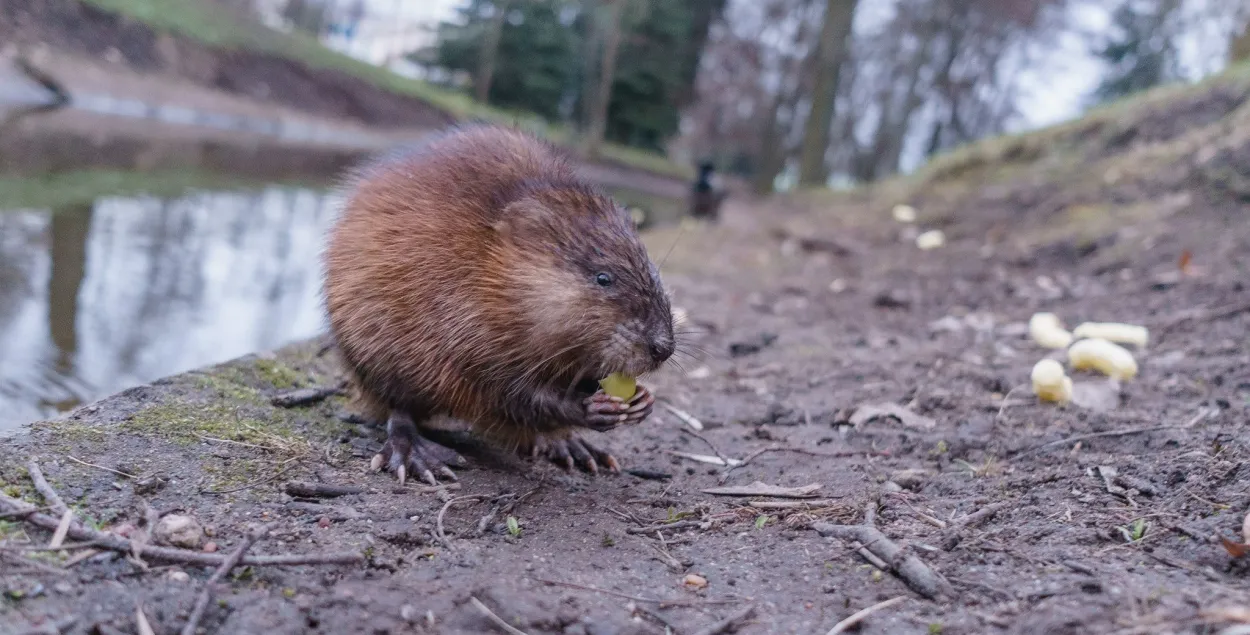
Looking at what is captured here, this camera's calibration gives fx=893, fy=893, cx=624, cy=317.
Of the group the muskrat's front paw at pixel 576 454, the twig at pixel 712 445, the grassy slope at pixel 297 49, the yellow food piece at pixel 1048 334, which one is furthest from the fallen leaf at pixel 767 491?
the grassy slope at pixel 297 49

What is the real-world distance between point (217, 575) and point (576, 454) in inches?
62.1

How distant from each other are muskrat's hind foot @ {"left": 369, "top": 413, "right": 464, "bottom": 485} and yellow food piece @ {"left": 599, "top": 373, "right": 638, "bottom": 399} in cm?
60

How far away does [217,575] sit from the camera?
2002 mm

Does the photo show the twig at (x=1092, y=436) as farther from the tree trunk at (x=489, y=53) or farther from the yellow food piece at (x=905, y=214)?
the tree trunk at (x=489, y=53)

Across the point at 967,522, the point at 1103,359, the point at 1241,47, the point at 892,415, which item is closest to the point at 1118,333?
the point at 1103,359

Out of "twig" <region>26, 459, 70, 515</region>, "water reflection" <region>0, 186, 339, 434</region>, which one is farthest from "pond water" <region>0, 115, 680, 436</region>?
"twig" <region>26, 459, 70, 515</region>

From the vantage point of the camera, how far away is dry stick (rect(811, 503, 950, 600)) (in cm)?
219

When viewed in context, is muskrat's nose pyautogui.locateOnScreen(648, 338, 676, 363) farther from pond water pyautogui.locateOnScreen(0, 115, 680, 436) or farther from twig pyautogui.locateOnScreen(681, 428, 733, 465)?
pond water pyautogui.locateOnScreen(0, 115, 680, 436)

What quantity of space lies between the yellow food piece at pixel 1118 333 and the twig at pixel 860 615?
310 cm

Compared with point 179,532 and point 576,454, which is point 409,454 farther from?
point 179,532

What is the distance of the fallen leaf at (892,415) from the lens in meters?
3.70

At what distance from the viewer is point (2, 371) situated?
412 cm

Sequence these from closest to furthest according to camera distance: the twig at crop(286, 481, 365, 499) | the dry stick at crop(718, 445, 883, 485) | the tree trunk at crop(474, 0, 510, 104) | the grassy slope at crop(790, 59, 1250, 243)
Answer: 1. the twig at crop(286, 481, 365, 499)
2. the dry stick at crop(718, 445, 883, 485)
3. the grassy slope at crop(790, 59, 1250, 243)
4. the tree trunk at crop(474, 0, 510, 104)

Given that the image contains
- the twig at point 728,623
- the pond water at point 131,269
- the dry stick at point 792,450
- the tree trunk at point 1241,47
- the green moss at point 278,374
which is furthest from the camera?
the tree trunk at point 1241,47
